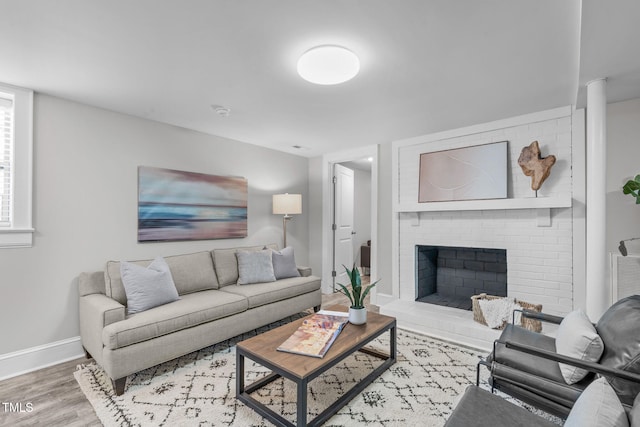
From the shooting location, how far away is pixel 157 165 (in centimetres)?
335

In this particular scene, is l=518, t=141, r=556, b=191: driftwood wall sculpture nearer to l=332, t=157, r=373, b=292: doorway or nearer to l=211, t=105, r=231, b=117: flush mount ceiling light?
l=332, t=157, r=373, b=292: doorway

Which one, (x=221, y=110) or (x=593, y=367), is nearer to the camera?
(x=593, y=367)

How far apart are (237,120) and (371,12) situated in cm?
208

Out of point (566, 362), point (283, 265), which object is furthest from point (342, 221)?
point (566, 362)

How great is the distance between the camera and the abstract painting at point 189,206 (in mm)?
3250

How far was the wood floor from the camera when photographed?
1.88 metres

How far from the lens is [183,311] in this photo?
2.52 m

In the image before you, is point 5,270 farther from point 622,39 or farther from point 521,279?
point 521,279

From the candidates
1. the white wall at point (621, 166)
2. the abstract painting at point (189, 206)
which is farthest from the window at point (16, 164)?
the white wall at point (621, 166)

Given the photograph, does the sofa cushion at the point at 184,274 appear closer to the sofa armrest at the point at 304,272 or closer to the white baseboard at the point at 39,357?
the white baseboard at the point at 39,357

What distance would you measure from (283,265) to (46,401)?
229 centimetres

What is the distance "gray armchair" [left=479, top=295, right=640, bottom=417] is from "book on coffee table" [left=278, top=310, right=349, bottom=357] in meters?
0.95

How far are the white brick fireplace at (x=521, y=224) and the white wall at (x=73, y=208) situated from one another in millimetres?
2922

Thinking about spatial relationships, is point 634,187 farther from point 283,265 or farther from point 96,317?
point 96,317
